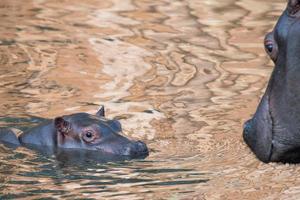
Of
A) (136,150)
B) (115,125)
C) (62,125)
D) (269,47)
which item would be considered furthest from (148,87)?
(269,47)

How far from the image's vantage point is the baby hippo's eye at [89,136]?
21.4ft

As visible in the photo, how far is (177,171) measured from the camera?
19.7ft

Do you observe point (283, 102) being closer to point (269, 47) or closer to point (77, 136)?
point (269, 47)

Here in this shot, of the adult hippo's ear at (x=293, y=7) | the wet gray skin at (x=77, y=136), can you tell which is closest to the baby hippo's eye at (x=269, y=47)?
the adult hippo's ear at (x=293, y=7)

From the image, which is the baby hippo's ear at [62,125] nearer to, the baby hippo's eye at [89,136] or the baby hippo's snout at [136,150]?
the baby hippo's eye at [89,136]

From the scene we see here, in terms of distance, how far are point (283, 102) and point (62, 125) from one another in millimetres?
1483

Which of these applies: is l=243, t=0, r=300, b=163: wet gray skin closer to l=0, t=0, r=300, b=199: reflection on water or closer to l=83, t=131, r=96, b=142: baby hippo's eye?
l=0, t=0, r=300, b=199: reflection on water

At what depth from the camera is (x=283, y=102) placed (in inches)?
235

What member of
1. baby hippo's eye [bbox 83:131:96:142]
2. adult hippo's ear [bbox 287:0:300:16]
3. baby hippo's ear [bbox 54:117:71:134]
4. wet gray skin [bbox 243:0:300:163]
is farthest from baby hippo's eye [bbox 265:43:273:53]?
baby hippo's ear [bbox 54:117:71:134]

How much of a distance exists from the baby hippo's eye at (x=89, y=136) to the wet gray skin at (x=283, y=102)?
1.08 m

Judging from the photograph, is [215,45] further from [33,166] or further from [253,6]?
[33,166]

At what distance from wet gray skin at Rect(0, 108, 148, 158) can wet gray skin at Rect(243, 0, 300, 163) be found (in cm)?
78

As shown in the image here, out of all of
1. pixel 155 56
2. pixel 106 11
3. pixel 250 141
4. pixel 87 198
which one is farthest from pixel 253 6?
pixel 87 198

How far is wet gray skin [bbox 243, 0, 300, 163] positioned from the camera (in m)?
5.91
